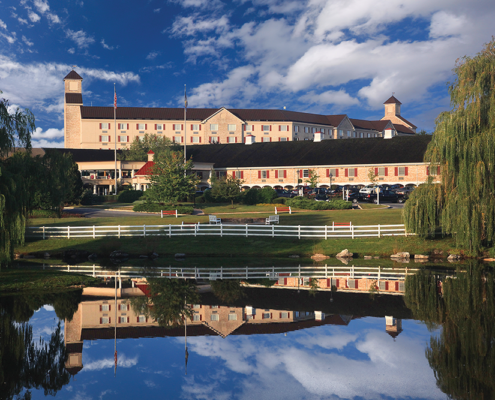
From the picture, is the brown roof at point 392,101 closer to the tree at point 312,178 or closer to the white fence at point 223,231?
the tree at point 312,178

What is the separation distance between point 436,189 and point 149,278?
16.9m

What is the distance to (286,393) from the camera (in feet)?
34.1

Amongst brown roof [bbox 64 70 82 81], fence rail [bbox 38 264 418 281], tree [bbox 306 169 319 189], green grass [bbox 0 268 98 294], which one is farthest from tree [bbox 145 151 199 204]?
brown roof [bbox 64 70 82 81]

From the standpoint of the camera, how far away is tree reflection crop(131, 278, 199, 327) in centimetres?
1569

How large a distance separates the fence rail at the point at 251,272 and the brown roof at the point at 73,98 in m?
99.1

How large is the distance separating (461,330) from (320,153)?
60.8 m

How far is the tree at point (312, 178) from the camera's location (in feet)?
222

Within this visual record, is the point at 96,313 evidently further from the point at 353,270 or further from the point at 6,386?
the point at 353,270

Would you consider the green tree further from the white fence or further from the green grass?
the green grass

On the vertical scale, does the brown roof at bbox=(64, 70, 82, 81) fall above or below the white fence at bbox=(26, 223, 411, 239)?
above

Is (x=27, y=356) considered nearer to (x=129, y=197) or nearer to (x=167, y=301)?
(x=167, y=301)

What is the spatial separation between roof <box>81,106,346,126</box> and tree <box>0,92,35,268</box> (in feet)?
320

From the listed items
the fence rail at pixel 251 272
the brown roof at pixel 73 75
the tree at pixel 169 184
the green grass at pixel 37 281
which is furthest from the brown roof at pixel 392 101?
the green grass at pixel 37 281

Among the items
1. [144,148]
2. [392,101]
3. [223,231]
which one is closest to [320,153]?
[144,148]
